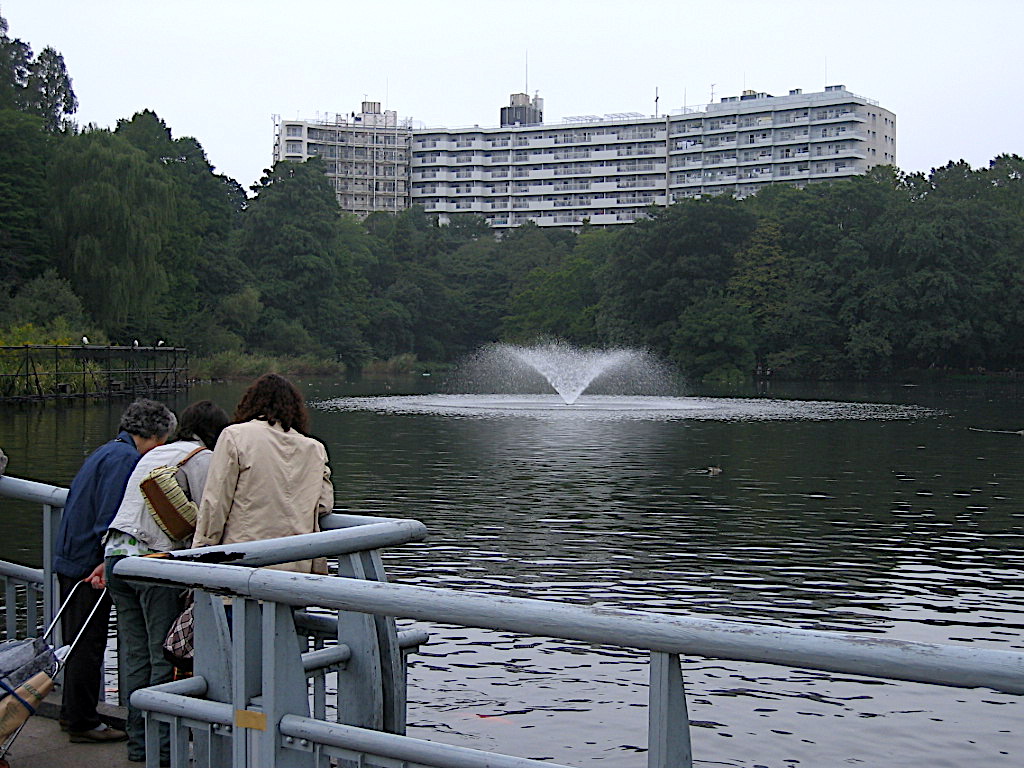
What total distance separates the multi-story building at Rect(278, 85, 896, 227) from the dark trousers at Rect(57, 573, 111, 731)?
137 metres

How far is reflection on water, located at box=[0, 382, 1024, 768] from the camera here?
802 centimetres

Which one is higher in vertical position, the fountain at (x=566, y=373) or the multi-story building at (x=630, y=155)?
the multi-story building at (x=630, y=155)

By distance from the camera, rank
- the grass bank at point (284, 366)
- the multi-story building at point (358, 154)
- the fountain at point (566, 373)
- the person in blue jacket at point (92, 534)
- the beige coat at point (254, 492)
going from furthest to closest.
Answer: the multi-story building at point (358, 154) → the grass bank at point (284, 366) → the fountain at point (566, 373) → the person in blue jacket at point (92, 534) → the beige coat at point (254, 492)

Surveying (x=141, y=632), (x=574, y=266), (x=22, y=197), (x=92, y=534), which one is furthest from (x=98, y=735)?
(x=574, y=266)

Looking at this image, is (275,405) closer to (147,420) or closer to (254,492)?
(254,492)

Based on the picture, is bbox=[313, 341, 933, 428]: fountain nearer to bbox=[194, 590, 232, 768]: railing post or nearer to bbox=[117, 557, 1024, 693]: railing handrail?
bbox=[194, 590, 232, 768]: railing post

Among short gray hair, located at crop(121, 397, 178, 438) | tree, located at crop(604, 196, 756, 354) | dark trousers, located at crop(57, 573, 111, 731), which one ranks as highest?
tree, located at crop(604, 196, 756, 354)

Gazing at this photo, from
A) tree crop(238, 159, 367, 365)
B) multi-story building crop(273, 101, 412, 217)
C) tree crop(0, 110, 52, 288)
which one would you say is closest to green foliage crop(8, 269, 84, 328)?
tree crop(0, 110, 52, 288)

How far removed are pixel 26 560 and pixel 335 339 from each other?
92.1 metres

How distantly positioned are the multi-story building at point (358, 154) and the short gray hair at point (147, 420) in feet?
567

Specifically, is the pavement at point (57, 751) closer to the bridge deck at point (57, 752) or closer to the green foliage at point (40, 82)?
the bridge deck at point (57, 752)

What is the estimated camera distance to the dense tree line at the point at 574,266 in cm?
6334

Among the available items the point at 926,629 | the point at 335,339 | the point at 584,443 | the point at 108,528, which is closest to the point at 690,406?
the point at 584,443

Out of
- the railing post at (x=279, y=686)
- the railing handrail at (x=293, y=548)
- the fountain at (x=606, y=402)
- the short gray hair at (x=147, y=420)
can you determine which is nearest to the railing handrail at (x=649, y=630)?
the railing post at (x=279, y=686)
